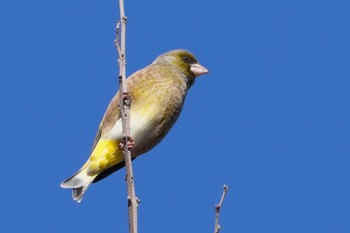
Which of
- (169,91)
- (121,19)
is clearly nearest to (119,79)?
(121,19)

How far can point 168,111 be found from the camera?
20.4 ft

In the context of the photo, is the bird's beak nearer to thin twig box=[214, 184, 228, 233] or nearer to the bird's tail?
the bird's tail

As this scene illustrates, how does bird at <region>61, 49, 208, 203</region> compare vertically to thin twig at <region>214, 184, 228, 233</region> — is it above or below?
above

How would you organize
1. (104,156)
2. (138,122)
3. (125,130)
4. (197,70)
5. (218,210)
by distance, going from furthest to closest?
(197,70) < (138,122) < (104,156) < (125,130) < (218,210)

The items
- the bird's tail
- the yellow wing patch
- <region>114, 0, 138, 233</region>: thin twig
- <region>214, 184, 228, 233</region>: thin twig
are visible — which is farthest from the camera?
the bird's tail

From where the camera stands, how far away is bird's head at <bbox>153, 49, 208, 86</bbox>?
7.06 metres

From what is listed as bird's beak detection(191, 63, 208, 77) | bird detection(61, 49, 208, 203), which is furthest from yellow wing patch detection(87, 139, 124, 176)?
bird's beak detection(191, 63, 208, 77)

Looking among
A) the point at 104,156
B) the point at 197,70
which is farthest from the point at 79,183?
the point at 197,70

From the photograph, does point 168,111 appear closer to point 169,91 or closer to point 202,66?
point 169,91

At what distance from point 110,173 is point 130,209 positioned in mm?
2964

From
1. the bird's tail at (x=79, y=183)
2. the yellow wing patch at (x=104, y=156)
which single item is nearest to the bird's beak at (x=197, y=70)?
the yellow wing patch at (x=104, y=156)

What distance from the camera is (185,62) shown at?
7211mm

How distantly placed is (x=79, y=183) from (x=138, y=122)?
2.44 ft

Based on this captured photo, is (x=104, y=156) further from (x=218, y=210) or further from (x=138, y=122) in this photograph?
(x=218, y=210)
